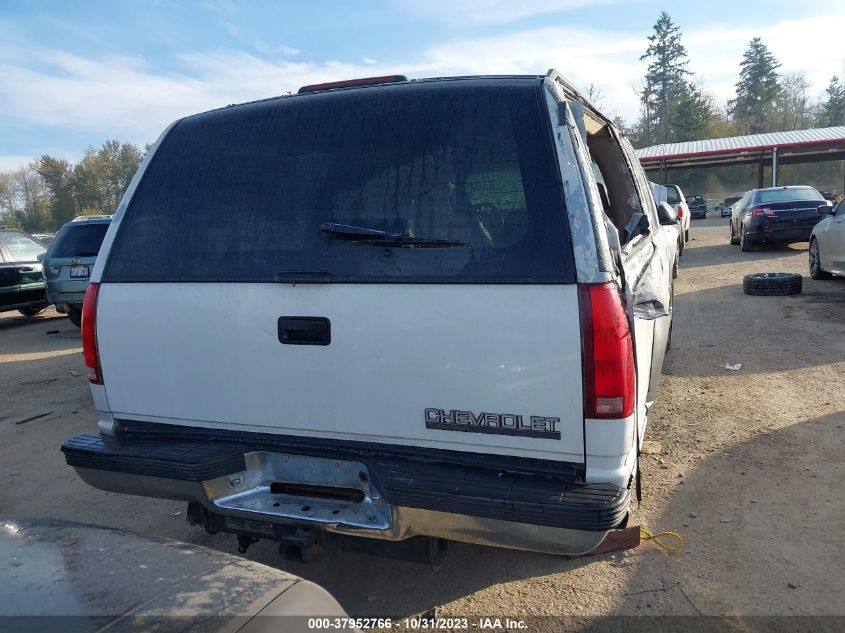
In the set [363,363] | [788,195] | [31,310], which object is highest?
[788,195]

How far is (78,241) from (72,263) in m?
0.46

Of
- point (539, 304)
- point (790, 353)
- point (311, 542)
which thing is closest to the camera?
point (539, 304)

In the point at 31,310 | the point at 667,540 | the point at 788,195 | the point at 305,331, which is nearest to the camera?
the point at 305,331

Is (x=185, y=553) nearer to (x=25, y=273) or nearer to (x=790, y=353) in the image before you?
(x=790, y=353)

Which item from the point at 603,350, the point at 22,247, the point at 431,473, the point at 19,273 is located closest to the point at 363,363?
the point at 431,473

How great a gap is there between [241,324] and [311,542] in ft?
2.97

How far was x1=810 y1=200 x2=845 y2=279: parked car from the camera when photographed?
9.48 metres

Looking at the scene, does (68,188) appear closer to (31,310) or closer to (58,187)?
(58,187)

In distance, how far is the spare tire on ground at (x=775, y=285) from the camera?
9352 millimetres

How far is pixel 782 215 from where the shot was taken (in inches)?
558

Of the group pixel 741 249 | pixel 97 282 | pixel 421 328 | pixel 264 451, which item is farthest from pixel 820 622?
pixel 741 249

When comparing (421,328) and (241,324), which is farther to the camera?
(241,324)

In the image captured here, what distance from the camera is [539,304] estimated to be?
2109mm

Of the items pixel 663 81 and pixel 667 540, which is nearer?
pixel 667 540
